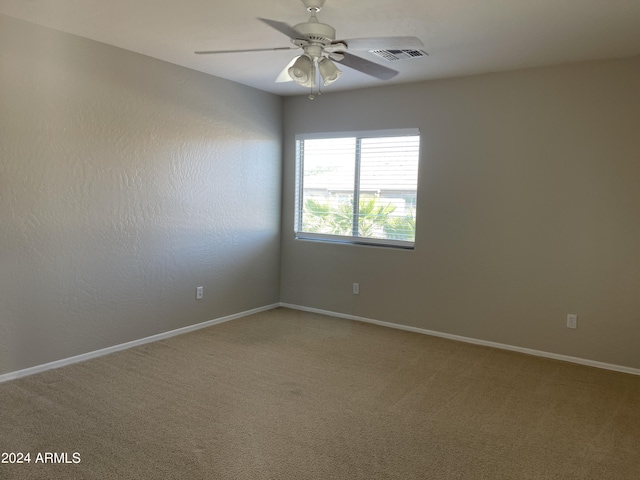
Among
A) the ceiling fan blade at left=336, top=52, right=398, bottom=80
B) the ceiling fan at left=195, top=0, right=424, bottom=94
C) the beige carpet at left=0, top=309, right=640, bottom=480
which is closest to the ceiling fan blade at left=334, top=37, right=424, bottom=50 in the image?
the ceiling fan at left=195, top=0, right=424, bottom=94

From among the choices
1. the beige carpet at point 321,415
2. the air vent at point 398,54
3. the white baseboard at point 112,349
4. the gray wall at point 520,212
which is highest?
the air vent at point 398,54

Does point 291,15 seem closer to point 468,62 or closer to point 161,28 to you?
point 161,28

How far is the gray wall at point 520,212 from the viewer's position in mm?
3883

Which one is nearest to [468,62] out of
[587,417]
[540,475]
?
[587,417]

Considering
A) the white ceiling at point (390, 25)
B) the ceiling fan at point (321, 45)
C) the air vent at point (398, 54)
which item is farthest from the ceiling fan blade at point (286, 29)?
the air vent at point (398, 54)

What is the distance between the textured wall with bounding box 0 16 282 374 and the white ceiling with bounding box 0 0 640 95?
34 cm

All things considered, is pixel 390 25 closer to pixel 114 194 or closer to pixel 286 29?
pixel 286 29

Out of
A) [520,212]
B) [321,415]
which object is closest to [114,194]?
[321,415]

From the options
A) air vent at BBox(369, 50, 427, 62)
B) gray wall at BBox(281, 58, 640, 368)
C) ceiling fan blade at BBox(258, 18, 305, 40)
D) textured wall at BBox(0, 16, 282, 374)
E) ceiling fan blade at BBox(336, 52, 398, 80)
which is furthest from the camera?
gray wall at BBox(281, 58, 640, 368)

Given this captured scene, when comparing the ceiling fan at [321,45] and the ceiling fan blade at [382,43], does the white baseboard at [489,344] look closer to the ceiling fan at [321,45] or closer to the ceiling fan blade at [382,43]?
the ceiling fan at [321,45]

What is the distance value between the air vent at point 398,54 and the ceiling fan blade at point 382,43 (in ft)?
3.39

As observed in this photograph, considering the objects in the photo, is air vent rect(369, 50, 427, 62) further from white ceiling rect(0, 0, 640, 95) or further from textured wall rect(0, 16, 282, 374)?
textured wall rect(0, 16, 282, 374)

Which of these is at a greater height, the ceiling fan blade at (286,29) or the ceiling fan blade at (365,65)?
the ceiling fan blade at (286,29)

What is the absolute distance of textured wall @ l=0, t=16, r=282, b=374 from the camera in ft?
11.1
